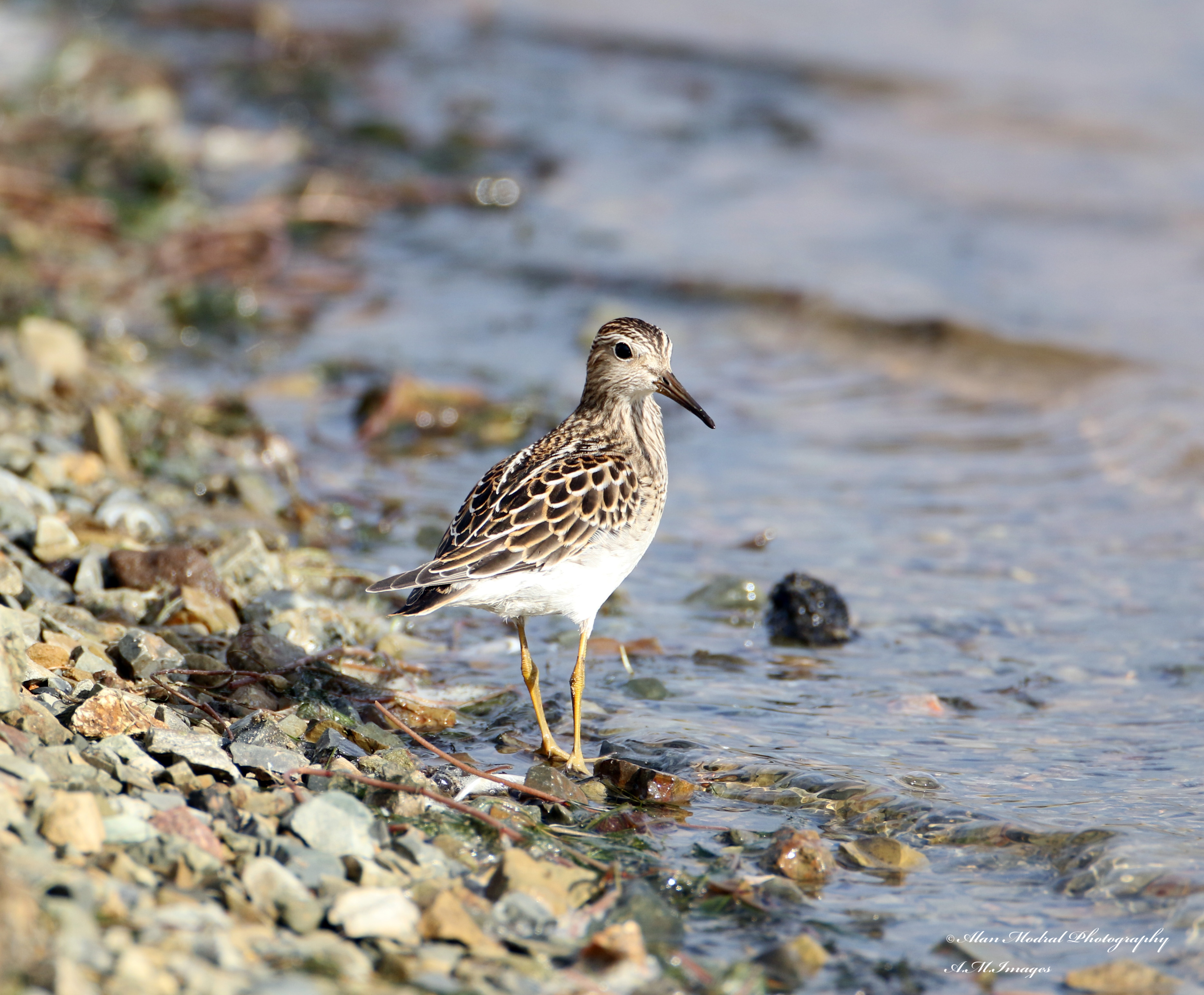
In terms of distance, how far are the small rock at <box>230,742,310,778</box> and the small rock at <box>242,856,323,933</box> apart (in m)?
0.62

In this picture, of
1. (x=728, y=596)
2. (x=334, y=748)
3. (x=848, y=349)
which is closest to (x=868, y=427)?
(x=848, y=349)

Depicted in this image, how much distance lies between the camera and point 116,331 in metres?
9.34

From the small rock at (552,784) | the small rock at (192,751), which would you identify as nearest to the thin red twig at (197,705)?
the small rock at (192,751)

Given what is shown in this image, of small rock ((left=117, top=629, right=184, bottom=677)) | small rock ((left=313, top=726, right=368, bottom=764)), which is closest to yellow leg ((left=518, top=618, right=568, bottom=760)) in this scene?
small rock ((left=313, top=726, right=368, bottom=764))

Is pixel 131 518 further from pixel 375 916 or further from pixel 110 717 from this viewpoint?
pixel 375 916

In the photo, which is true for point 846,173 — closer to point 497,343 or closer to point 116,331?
point 497,343

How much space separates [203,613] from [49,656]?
36.9 inches

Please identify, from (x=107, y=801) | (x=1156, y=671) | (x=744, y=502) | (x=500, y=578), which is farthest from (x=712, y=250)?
(x=107, y=801)

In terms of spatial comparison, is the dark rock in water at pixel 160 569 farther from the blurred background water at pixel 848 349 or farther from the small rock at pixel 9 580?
the blurred background water at pixel 848 349

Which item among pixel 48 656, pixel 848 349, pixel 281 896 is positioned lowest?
pixel 281 896

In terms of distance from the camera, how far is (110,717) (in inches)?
159

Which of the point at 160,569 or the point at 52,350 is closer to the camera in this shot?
the point at 160,569

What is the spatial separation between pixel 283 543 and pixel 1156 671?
12.6 ft

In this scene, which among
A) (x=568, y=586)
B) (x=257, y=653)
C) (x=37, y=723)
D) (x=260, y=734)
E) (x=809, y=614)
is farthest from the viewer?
(x=809, y=614)
